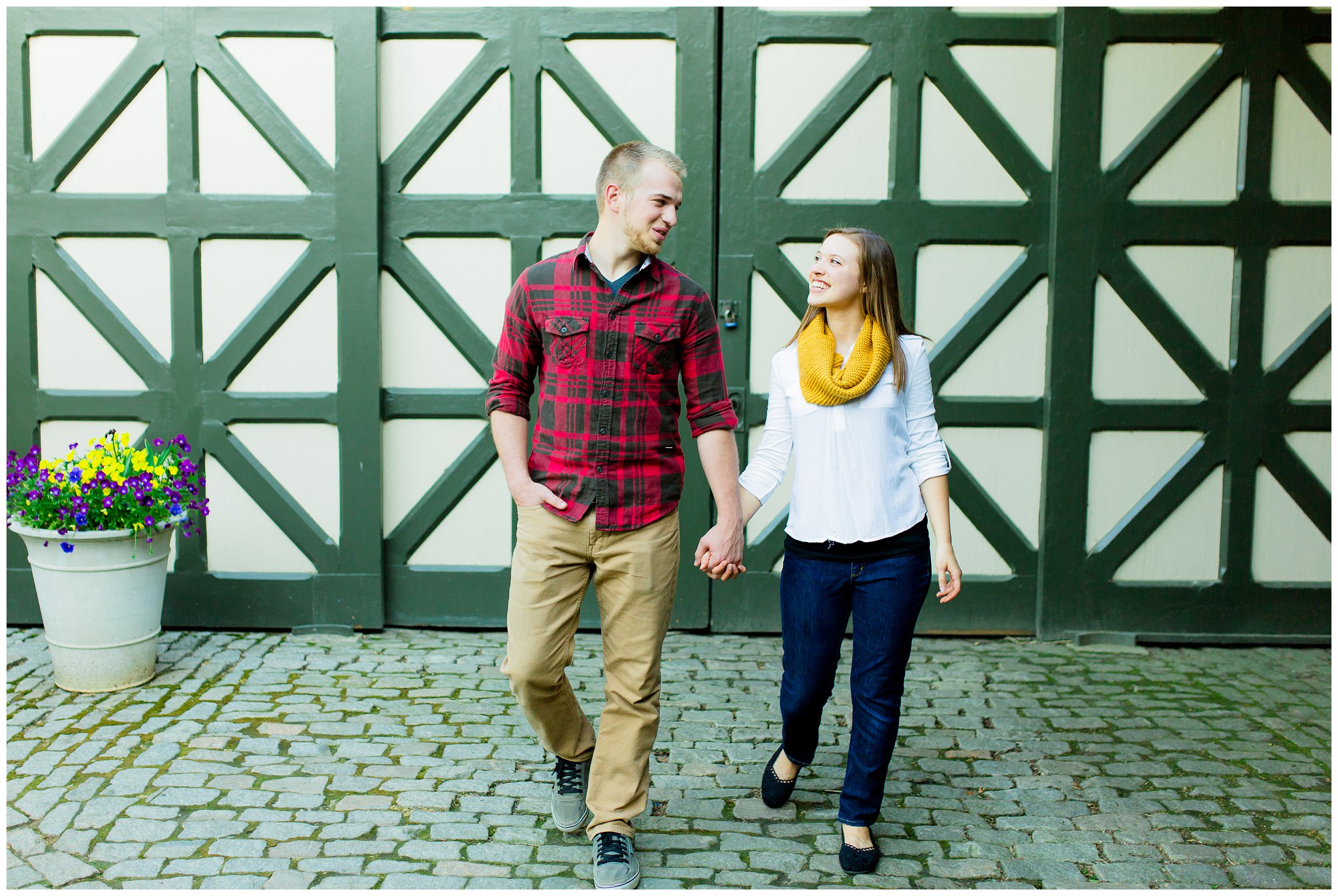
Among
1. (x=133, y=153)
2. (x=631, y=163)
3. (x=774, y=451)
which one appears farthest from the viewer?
(x=133, y=153)

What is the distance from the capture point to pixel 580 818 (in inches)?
131

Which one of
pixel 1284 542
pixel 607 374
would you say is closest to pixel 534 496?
pixel 607 374

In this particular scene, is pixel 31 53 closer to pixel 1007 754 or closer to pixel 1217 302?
pixel 1007 754

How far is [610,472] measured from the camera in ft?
9.91

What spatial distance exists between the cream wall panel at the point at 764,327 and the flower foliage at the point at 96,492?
8.65 ft

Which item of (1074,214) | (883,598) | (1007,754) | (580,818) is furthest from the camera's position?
(1074,214)

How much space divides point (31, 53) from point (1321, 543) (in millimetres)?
6635

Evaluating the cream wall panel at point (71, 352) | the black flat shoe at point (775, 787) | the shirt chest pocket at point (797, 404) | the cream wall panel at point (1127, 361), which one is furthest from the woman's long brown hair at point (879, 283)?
the cream wall panel at point (71, 352)

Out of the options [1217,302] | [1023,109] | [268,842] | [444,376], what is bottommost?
[268,842]

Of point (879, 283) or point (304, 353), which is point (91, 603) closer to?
point (304, 353)

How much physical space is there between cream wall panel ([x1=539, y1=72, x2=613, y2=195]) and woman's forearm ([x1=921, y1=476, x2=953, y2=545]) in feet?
8.90

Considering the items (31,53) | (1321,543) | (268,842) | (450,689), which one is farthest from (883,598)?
(31,53)

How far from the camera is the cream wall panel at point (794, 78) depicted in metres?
5.19

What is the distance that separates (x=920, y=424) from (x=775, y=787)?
49.3 inches
